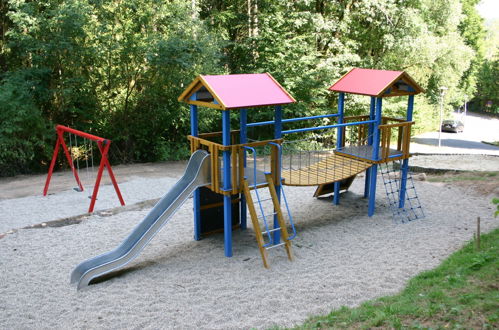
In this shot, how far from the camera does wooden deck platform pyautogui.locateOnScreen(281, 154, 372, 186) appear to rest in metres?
9.06

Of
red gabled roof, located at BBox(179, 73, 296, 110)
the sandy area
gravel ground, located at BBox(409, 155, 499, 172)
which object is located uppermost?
red gabled roof, located at BBox(179, 73, 296, 110)

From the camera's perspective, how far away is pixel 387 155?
9.85 m

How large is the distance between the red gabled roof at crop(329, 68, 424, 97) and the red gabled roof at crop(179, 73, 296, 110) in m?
2.52

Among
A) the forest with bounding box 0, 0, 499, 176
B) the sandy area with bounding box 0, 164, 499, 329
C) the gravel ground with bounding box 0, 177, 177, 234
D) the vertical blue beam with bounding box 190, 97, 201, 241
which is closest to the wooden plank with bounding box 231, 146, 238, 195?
the vertical blue beam with bounding box 190, 97, 201, 241

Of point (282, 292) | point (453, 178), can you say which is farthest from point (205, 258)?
point (453, 178)

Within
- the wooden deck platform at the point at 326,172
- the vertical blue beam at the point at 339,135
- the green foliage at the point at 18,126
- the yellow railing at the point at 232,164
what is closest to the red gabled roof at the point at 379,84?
the vertical blue beam at the point at 339,135

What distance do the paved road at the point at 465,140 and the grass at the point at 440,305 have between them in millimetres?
19141

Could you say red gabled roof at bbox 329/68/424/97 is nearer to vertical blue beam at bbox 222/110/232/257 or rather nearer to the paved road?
vertical blue beam at bbox 222/110/232/257

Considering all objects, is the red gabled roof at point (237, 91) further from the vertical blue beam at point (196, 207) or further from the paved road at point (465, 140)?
the paved road at point (465, 140)

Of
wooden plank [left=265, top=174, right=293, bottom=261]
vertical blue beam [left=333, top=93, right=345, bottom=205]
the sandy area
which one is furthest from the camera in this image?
vertical blue beam [left=333, top=93, right=345, bottom=205]

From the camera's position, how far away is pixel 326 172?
9.59 meters

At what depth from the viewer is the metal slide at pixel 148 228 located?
6.98 metres

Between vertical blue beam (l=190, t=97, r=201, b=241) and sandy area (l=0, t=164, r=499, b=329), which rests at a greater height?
vertical blue beam (l=190, t=97, r=201, b=241)

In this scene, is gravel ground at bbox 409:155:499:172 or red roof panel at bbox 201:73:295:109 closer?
red roof panel at bbox 201:73:295:109
